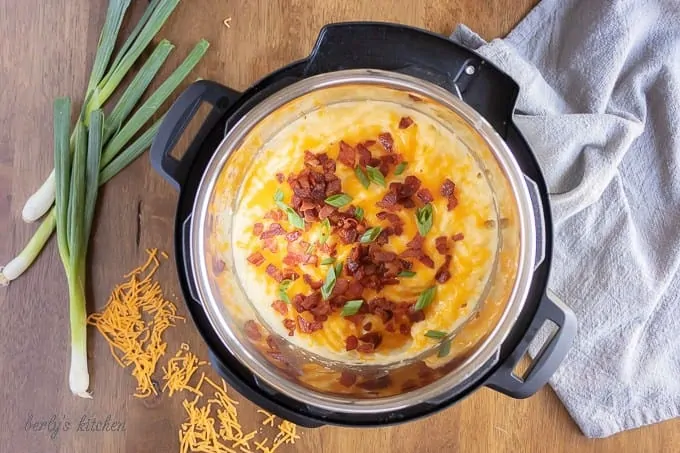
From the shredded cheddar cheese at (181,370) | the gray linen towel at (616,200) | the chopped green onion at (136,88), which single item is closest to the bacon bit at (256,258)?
the shredded cheddar cheese at (181,370)

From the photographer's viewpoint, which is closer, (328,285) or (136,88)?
(328,285)

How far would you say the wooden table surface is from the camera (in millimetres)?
1245

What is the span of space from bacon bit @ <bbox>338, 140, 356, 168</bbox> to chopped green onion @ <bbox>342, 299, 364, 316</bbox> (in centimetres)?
20

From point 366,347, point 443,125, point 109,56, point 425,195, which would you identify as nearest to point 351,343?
point 366,347

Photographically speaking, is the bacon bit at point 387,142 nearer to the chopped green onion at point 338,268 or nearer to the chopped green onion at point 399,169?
the chopped green onion at point 399,169

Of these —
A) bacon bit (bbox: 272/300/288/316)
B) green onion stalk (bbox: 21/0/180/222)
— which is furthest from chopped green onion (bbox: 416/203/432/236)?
green onion stalk (bbox: 21/0/180/222)

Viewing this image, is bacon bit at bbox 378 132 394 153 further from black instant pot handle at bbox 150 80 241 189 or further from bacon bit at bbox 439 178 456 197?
black instant pot handle at bbox 150 80 241 189

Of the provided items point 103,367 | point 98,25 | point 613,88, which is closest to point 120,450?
point 103,367

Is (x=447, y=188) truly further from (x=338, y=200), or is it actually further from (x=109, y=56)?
(x=109, y=56)

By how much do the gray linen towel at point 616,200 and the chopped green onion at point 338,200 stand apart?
0.32 meters

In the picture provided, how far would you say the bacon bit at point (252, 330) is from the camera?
1.11 m

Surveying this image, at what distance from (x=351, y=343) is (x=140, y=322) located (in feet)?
1.19

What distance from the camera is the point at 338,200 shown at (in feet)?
3.57

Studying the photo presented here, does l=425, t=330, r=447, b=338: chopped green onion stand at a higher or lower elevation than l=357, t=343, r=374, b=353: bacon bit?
higher
